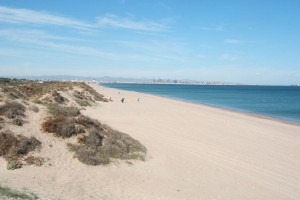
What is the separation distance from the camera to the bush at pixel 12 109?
15492mm

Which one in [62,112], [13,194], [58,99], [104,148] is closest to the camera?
[13,194]

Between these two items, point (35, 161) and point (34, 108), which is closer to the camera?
point (35, 161)

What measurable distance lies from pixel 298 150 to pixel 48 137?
14601 mm

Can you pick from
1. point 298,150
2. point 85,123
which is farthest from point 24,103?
point 298,150

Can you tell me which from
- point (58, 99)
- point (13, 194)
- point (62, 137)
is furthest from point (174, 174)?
point (58, 99)

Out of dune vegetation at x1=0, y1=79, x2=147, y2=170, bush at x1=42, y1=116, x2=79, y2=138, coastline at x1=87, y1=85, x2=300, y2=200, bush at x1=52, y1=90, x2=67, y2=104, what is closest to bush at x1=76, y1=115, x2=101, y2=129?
dune vegetation at x1=0, y1=79, x2=147, y2=170

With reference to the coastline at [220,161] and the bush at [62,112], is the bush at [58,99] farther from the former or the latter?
the bush at [62,112]

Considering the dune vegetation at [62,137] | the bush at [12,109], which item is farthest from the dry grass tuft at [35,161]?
the bush at [12,109]

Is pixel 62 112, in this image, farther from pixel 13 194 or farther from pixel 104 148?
pixel 13 194

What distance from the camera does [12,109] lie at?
52.1ft

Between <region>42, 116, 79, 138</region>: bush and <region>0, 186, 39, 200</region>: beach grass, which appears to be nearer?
<region>0, 186, 39, 200</region>: beach grass

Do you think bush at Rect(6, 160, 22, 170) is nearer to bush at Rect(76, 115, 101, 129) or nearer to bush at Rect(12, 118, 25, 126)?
bush at Rect(12, 118, 25, 126)

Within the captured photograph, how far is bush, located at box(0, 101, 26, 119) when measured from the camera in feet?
50.8

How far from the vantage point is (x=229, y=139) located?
23.2 m
